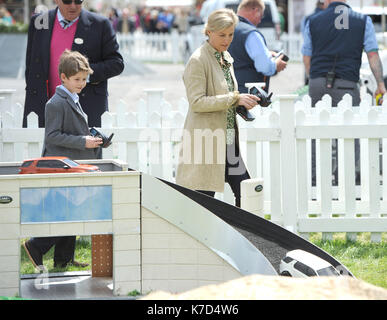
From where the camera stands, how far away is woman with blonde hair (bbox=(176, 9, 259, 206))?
231 inches

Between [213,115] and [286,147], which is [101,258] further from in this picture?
[286,147]

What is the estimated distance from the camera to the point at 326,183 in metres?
7.04

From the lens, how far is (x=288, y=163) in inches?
273

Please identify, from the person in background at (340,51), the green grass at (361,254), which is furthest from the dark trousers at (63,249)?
the person in background at (340,51)

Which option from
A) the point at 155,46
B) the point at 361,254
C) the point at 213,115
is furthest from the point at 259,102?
the point at 155,46

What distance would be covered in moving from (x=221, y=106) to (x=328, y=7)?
3068mm

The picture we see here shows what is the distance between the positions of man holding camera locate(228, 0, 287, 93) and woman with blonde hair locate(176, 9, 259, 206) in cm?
147

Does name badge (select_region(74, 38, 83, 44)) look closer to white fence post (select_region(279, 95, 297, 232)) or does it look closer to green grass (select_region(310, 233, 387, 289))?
white fence post (select_region(279, 95, 297, 232))

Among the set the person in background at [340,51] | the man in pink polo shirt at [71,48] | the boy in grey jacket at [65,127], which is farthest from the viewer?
the person in background at [340,51]

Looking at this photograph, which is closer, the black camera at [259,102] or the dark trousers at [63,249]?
the dark trousers at [63,249]

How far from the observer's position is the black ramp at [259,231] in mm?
5109

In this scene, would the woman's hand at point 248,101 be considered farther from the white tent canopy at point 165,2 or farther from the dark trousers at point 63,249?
the white tent canopy at point 165,2

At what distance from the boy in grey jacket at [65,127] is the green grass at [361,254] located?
6.25ft
